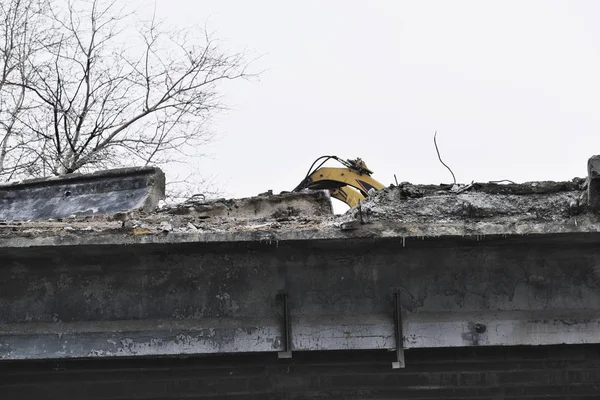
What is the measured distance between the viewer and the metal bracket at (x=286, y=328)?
5.57m

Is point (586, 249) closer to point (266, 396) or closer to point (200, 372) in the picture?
point (266, 396)

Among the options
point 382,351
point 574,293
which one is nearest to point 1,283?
point 382,351

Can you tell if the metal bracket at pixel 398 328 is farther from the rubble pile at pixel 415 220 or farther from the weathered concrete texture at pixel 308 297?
the rubble pile at pixel 415 220

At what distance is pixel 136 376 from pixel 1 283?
50.0 inches

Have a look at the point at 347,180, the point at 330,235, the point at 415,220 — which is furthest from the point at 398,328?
the point at 347,180

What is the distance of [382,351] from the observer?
601 cm

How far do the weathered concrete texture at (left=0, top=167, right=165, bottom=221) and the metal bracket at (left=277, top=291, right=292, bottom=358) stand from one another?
1.68 metres

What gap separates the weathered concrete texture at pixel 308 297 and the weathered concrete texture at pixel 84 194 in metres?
1.09

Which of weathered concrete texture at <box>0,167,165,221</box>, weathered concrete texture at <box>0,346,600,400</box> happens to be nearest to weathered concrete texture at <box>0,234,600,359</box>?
weathered concrete texture at <box>0,346,600,400</box>

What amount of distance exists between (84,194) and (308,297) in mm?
2693

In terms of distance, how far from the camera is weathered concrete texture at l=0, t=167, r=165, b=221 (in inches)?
272

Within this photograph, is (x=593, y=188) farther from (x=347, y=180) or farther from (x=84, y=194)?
(x=347, y=180)

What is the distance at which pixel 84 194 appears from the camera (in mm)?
7266

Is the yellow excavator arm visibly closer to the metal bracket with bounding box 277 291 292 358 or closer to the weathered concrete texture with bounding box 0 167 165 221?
the weathered concrete texture with bounding box 0 167 165 221
